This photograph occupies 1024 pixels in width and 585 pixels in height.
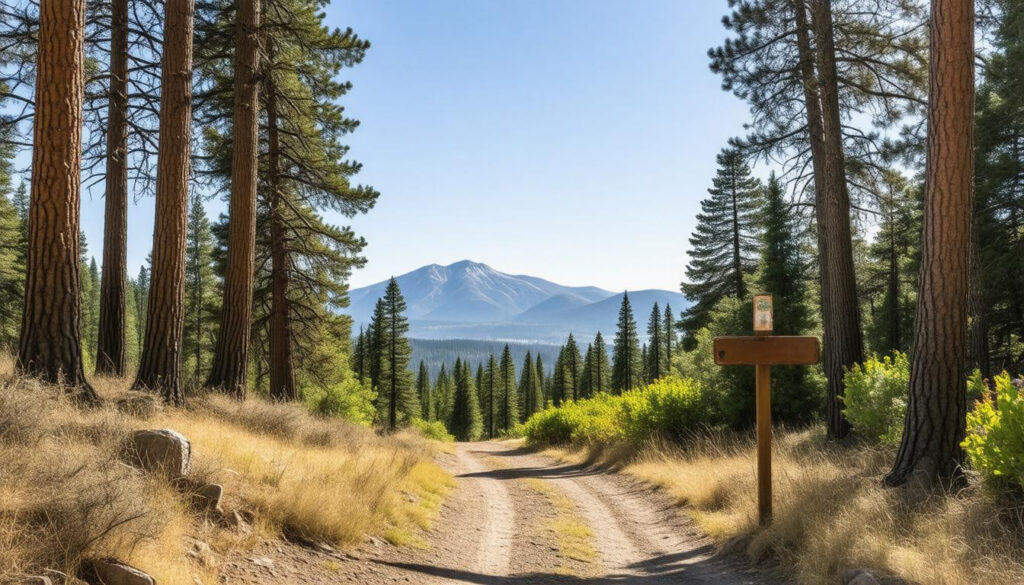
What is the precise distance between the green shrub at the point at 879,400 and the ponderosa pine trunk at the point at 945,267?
1903 millimetres

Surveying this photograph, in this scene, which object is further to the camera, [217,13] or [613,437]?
[613,437]

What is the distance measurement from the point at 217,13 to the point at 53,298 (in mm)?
8815

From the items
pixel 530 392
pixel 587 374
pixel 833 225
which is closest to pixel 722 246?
pixel 833 225

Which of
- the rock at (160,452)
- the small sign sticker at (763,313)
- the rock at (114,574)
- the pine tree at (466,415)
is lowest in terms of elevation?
the pine tree at (466,415)

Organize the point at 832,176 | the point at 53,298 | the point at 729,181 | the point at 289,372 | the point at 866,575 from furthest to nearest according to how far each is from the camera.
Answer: the point at 729,181, the point at 289,372, the point at 832,176, the point at 53,298, the point at 866,575

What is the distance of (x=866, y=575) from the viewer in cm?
419

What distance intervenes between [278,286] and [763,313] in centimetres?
1362

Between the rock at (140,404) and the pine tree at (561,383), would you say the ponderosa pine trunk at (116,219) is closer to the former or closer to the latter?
the rock at (140,404)

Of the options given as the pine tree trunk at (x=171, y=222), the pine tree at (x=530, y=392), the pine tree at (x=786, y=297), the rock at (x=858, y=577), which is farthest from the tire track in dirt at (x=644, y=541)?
the pine tree at (x=530, y=392)

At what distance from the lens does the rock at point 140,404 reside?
23.6 ft

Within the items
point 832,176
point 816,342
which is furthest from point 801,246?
point 816,342

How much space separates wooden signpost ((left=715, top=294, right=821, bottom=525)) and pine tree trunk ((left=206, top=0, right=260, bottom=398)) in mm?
8461

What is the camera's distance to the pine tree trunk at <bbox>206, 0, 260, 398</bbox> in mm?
11023

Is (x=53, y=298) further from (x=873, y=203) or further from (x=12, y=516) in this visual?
(x=873, y=203)
